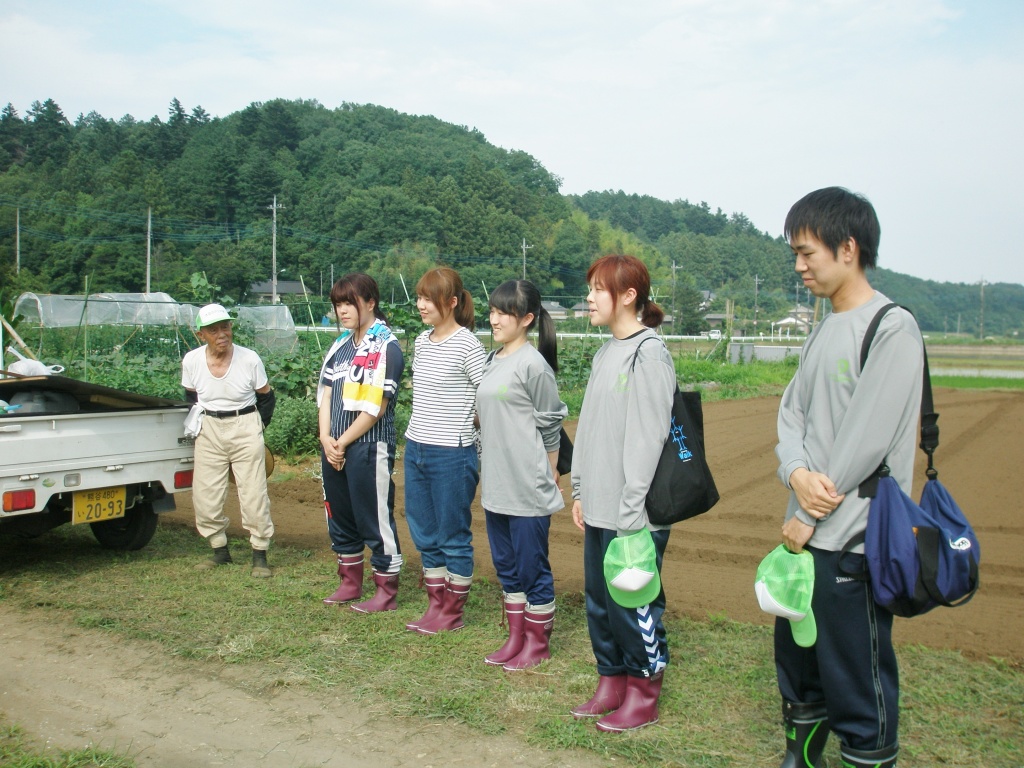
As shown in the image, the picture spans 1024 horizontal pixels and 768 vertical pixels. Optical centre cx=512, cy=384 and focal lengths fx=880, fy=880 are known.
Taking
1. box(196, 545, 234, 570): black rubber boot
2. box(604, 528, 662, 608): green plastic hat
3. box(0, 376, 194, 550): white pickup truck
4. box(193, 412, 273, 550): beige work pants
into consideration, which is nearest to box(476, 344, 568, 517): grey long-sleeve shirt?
box(604, 528, 662, 608): green plastic hat

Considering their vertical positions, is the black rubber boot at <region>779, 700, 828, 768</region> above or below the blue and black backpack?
below

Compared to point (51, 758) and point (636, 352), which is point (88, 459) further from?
point (636, 352)

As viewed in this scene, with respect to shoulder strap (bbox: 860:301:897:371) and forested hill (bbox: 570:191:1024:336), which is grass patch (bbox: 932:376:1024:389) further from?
forested hill (bbox: 570:191:1024:336)

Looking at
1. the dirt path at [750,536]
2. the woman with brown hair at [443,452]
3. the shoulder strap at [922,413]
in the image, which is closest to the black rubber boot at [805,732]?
the shoulder strap at [922,413]

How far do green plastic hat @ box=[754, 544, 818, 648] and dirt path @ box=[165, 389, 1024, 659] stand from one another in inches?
87.2

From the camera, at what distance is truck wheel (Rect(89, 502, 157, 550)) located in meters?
6.28

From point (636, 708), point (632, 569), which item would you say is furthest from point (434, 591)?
point (632, 569)

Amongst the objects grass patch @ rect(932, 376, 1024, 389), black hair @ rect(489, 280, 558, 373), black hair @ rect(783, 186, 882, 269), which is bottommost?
grass patch @ rect(932, 376, 1024, 389)

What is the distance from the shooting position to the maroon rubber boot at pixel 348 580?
200 inches

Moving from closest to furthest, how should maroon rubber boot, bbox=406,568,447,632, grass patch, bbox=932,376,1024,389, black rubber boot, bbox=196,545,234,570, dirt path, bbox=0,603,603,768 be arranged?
dirt path, bbox=0,603,603,768, maroon rubber boot, bbox=406,568,447,632, black rubber boot, bbox=196,545,234,570, grass patch, bbox=932,376,1024,389

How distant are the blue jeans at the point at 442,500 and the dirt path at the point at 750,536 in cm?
119

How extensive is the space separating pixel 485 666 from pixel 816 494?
2.09 meters

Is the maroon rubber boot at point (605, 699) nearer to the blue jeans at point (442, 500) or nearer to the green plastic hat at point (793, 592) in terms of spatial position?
the green plastic hat at point (793, 592)

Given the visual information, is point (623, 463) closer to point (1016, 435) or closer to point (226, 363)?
point (226, 363)
